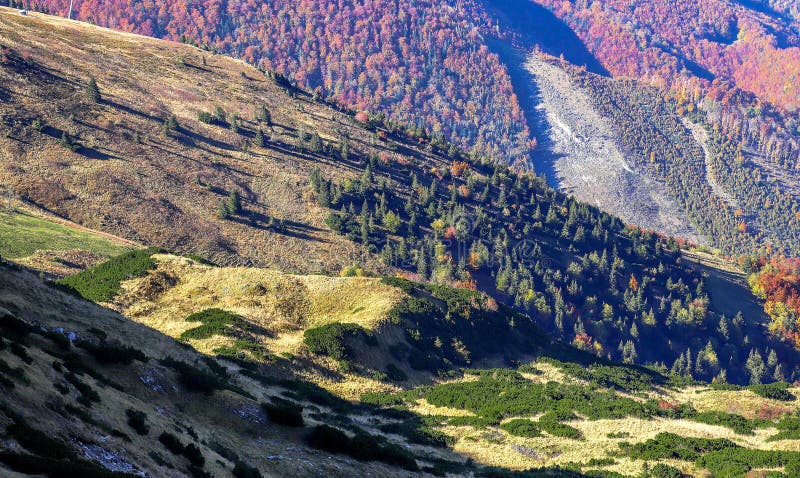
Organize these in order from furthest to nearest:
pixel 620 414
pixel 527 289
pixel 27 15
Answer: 1. pixel 27 15
2. pixel 527 289
3. pixel 620 414

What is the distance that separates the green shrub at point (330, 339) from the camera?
58.9m

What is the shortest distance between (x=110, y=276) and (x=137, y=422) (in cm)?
4623

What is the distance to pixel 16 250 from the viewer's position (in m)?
78.1

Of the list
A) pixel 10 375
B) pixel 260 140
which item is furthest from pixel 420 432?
pixel 260 140

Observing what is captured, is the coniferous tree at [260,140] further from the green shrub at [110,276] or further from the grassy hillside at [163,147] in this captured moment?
the green shrub at [110,276]

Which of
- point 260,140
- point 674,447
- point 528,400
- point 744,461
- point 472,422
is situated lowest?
point 472,422

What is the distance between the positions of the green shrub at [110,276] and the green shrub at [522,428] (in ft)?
129

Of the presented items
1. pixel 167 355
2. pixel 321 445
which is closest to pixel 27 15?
pixel 167 355

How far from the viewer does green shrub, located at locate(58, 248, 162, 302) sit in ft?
199

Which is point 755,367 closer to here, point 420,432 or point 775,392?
point 775,392

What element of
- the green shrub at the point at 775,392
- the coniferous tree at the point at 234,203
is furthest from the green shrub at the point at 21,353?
the coniferous tree at the point at 234,203

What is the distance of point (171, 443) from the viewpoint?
75.0 feet

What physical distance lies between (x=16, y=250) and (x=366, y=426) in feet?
193

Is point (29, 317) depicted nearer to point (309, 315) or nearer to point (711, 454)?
point (309, 315)
